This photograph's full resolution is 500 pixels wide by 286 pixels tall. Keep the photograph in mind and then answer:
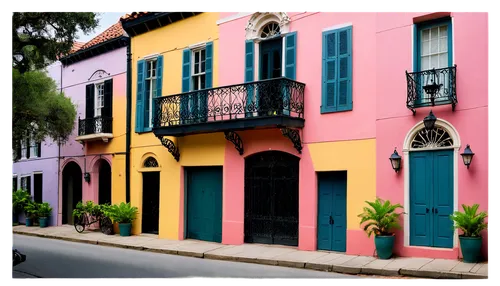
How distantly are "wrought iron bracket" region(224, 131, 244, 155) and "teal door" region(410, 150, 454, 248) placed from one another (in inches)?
136

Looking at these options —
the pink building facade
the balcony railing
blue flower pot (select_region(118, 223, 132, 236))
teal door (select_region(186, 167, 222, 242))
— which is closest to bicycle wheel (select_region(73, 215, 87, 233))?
blue flower pot (select_region(118, 223, 132, 236))

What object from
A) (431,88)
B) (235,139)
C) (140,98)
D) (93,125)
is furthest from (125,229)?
(431,88)

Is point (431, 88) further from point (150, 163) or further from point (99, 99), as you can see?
point (99, 99)

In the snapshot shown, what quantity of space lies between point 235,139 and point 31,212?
3.89m

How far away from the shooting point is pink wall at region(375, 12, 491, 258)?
7.37m

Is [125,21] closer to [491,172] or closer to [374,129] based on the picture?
[374,129]

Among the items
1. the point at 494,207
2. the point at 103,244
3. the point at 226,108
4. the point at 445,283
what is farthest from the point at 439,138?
the point at 103,244

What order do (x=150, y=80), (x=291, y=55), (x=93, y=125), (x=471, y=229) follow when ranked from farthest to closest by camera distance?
1. (x=150, y=80)
2. (x=291, y=55)
3. (x=93, y=125)
4. (x=471, y=229)

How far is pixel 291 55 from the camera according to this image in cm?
980

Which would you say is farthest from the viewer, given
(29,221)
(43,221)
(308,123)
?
(308,123)

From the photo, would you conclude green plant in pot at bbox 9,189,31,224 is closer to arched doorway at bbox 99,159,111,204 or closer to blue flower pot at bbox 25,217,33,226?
blue flower pot at bbox 25,217,33,226

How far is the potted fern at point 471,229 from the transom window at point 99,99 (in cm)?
567

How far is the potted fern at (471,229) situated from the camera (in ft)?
24.2

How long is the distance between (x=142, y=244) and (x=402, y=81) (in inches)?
195
